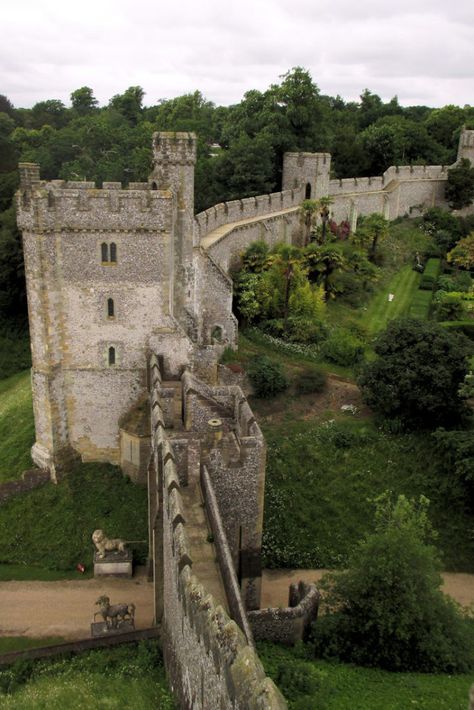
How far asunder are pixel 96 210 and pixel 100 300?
3.50 metres

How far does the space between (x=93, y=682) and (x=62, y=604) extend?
5.18 meters

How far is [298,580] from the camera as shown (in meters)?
23.1

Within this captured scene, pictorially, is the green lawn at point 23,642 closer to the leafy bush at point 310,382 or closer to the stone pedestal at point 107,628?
the stone pedestal at point 107,628

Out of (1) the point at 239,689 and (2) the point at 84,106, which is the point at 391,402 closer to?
(1) the point at 239,689

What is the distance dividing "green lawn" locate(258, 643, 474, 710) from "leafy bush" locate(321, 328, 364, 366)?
1869 cm

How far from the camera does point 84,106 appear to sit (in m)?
117

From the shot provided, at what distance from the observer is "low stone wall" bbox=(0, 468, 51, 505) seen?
84.0ft

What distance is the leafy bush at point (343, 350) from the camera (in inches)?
1332

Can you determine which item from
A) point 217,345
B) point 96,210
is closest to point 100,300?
point 96,210

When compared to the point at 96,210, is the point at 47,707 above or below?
below

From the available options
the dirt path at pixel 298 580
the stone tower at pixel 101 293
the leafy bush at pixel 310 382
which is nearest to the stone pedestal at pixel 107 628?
the dirt path at pixel 298 580

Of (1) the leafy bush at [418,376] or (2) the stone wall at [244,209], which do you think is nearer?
(1) the leafy bush at [418,376]

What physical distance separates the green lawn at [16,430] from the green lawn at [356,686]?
1488cm

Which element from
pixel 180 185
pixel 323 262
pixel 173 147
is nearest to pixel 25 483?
pixel 180 185
